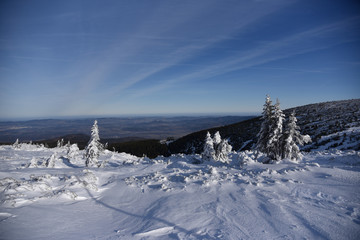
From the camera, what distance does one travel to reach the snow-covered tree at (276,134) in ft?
51.8

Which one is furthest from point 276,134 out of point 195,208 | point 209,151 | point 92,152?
point 92,152

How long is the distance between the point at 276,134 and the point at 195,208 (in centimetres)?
1266

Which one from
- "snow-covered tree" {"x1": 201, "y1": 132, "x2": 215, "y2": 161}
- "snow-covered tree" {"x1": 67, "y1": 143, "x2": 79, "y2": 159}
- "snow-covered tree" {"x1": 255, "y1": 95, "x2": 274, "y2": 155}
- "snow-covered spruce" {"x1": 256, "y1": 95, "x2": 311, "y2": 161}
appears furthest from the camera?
"snow-covered tree" {"x1": 67, "y1": 143, "x2": 79, "y2": 159}

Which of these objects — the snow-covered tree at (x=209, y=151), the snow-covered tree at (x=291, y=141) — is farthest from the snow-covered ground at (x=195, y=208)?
the snow-covered tree at (x=209, y=151)

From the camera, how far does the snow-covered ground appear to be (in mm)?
5379

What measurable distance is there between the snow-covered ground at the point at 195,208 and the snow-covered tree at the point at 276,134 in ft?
19.7

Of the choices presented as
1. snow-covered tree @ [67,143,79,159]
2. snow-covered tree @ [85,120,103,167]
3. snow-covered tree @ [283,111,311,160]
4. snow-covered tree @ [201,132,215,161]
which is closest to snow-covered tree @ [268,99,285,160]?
snow-covered tree @ [283,111,311,160]

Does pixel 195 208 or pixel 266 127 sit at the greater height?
pixel 266 127

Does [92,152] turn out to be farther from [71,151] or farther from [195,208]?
[195,208]

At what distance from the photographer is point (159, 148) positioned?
76438mm

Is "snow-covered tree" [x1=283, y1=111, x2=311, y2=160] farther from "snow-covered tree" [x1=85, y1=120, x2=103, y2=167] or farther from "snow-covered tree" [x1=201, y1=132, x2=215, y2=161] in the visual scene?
"snow-covered tree" [x1=85, y1=120, x2=103, y2=167]

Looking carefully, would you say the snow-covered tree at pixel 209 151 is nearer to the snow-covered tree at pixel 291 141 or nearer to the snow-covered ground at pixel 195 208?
the snow-covered tree at pixel 291 141

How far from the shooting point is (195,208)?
7.06m

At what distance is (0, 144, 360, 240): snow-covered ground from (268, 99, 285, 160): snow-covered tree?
19.7ft
